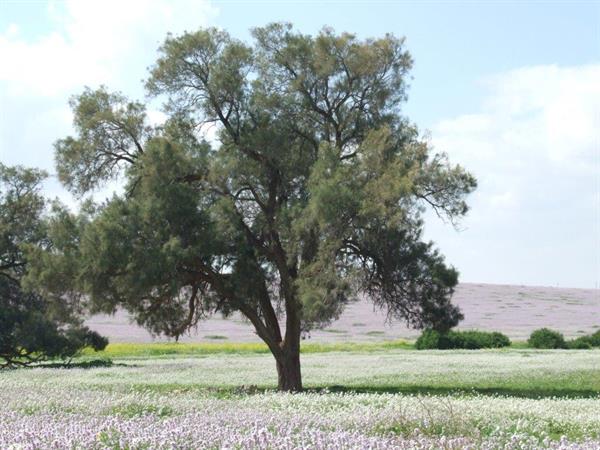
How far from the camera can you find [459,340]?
2186 inches

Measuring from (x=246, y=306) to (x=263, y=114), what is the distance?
6406 mm

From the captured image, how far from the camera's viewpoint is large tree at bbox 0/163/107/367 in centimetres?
3756

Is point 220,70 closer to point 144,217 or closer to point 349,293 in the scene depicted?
point 144,217

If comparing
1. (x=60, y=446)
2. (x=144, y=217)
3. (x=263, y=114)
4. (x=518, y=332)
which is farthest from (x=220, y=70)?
(x=518, y=332)

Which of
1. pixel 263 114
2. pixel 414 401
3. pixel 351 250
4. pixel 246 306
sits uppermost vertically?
pixel 263 114

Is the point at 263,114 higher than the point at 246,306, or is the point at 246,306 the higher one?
the point at 263,114

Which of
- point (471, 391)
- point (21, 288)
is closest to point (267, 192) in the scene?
point (471, 391)

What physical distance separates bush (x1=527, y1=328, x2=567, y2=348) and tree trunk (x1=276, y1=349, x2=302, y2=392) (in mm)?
31539

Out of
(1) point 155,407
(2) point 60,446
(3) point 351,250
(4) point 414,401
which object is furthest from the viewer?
(3) point 351,250

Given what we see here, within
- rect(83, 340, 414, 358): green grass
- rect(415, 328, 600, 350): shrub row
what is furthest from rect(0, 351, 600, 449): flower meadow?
rect(415, 328, 600, 350): shrub row

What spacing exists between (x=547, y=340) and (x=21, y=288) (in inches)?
1350

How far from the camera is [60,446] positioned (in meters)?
8.97

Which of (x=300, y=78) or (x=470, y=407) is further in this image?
(x=300, y=78)

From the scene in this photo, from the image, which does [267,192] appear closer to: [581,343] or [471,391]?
[471,391]
